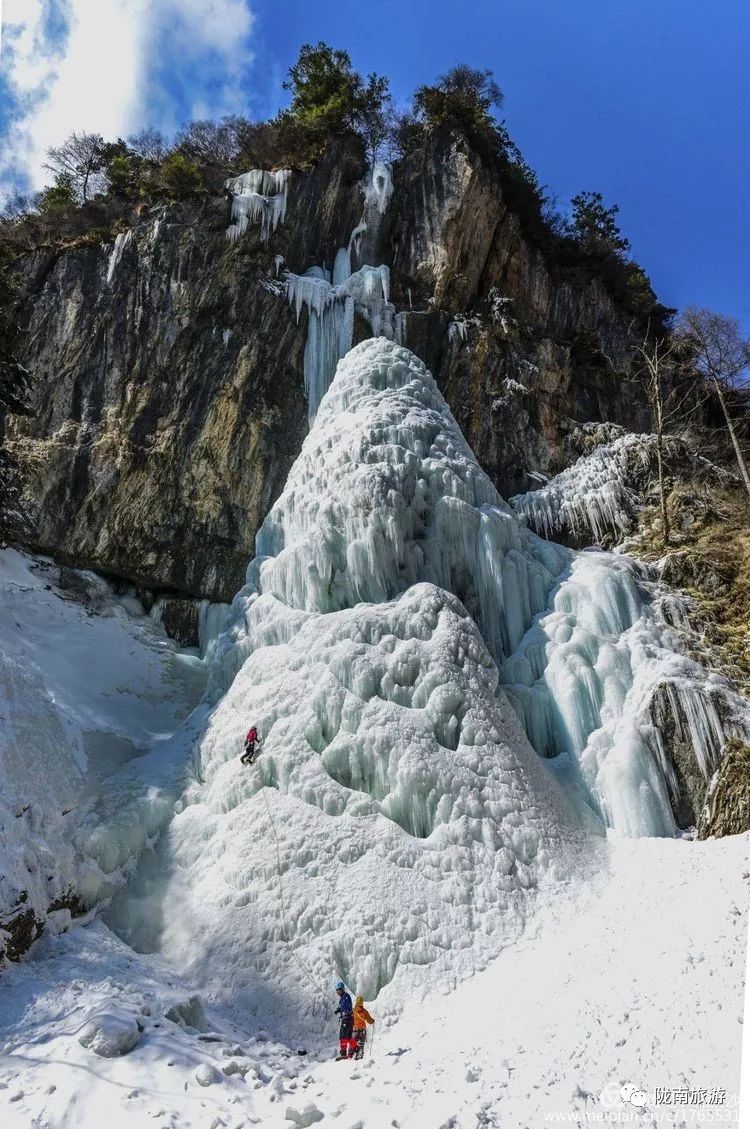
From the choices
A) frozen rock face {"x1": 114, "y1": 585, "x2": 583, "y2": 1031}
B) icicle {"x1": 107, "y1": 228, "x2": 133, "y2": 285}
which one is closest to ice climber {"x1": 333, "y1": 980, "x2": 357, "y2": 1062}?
frozen rock face {"x1": 114, "y1": 585, "x2": 583, "y2": 1031}

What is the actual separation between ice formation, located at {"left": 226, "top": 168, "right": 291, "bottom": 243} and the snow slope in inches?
410

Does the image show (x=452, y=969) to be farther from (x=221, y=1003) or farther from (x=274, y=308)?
(x=274, y=308)

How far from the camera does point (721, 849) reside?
8.59 m

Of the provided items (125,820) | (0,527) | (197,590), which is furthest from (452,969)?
(0,527)

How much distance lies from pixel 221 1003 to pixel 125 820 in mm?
3133

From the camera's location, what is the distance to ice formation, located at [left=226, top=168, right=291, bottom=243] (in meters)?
19.7

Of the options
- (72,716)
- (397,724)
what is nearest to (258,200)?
(72,716)

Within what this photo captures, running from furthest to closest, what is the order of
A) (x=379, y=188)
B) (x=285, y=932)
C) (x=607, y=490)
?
1. (x=379, y=188)
2. (x=607, y=490)
3. (x=285, y=932)

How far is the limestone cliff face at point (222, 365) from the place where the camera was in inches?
720

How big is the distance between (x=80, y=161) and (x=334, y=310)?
14.3 metres

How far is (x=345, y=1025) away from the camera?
6.95 meters

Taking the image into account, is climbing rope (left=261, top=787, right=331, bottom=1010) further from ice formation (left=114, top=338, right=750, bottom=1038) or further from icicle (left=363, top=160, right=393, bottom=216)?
icicle (left=363, top=160, right=393, bottom=216)

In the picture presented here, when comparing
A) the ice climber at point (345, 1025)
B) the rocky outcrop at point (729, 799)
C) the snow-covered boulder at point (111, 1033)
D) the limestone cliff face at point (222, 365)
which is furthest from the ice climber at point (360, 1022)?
the limestone cliff face at point (222, 365)

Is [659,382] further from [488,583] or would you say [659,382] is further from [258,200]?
[488,583]
